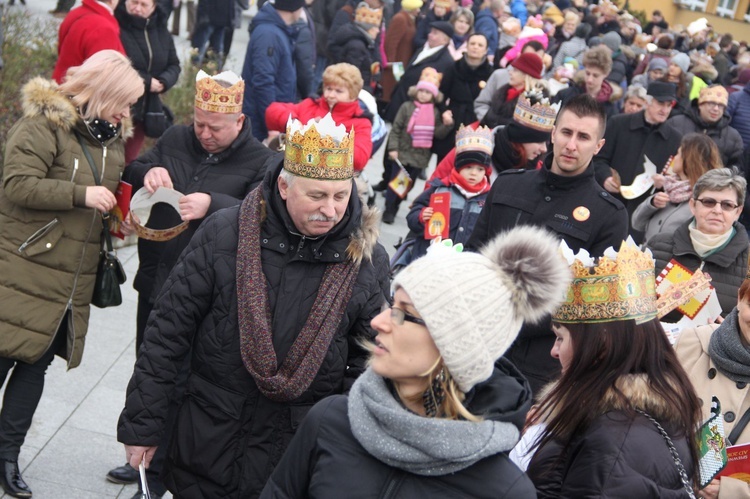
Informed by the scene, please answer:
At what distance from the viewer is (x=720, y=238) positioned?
5629 mm

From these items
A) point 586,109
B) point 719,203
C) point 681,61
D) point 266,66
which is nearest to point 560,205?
point 586,109

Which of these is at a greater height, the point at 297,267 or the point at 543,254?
the point at 543,254

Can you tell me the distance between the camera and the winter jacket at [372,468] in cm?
247

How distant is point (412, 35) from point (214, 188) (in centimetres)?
1146

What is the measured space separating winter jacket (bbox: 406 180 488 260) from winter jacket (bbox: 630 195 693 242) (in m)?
1.14

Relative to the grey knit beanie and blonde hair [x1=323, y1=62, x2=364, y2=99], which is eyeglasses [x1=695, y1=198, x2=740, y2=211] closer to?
blonde hair [x1=323, y1=62, x2=364, y2=99]

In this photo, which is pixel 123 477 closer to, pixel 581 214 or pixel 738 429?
pixel 581 214

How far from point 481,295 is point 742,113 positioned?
9.92 metres

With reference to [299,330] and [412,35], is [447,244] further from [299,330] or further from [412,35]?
[412,35]

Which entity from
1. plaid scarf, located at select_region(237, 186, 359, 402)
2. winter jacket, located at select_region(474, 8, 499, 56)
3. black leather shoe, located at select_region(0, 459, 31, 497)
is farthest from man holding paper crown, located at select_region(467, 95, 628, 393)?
winter jacket, located at select_region(474, 8, 499, 56)

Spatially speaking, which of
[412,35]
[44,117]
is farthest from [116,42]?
[412,35]

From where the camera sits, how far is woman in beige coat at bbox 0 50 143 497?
186 inches

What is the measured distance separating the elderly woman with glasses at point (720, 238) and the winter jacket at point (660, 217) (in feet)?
1.96

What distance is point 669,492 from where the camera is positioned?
2807 mm
